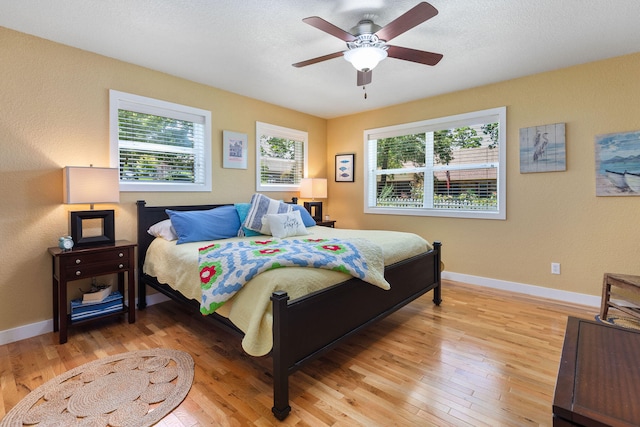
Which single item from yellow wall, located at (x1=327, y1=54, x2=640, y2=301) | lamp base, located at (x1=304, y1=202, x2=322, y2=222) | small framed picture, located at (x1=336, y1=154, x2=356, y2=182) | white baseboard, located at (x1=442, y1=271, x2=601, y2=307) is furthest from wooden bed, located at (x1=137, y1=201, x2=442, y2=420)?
small framed picture, located at (x1=336, y1=154, x2=356, y2=182)

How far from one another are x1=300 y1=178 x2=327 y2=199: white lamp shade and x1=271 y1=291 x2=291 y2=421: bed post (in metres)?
3.22

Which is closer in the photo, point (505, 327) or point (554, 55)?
point (505, 327)

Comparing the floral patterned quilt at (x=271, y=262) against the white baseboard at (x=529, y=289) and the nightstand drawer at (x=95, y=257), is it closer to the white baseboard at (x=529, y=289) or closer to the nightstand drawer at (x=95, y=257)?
the nightstand drawer at (x=95, y=257)

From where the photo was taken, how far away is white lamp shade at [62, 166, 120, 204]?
8.18 ft

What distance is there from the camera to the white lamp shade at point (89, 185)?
2492 mm

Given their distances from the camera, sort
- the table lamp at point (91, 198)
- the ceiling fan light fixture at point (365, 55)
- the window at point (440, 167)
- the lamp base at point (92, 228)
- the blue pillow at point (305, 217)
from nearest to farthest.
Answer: the ceiling fan light fixture at point (365, 55) → the table lamp at point (91, 198) → the lamp base at point (92, 228) → the window at point (440, 167) → the blue pillow at point (305, 217)

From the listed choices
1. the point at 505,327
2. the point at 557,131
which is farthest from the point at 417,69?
the point at 505,327

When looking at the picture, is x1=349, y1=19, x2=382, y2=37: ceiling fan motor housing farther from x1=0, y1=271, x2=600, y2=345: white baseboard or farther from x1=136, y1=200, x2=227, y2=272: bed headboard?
x1=0, y1=271, x2=600, y2=345: white baseboard

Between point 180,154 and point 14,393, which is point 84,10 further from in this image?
point 14,393

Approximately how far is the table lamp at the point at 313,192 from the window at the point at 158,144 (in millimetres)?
1524

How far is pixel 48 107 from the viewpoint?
2.61 metres

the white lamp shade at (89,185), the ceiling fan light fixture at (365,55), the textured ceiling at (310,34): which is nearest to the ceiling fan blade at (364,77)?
the ceiling fan light fixture at (365,55)

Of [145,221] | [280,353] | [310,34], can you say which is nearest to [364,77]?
[310,34]

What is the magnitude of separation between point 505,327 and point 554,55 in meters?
2.61
